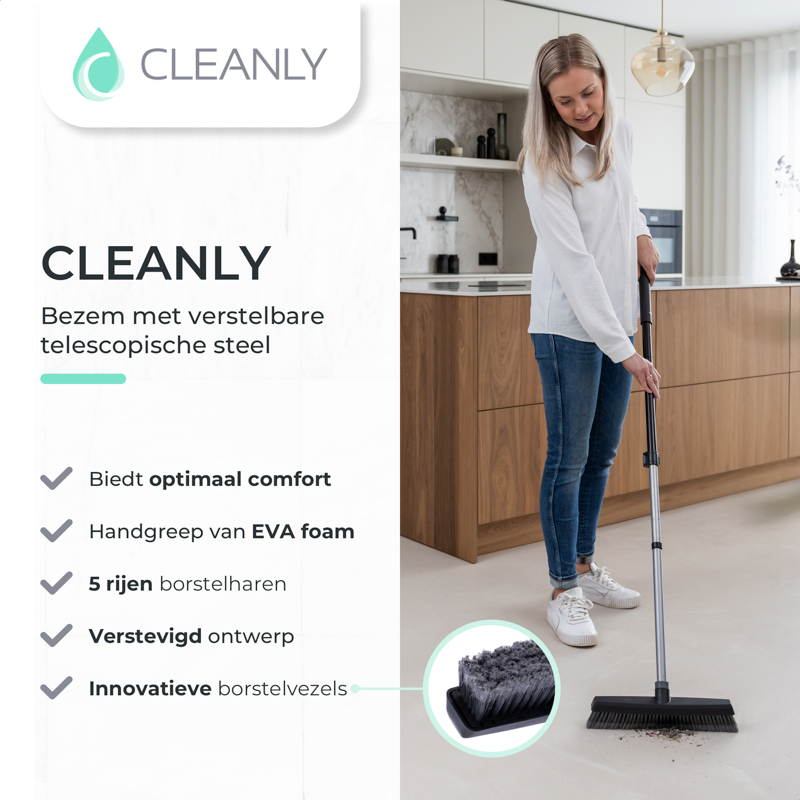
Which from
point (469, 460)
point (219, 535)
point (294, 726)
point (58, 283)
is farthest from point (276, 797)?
point (469, 460)

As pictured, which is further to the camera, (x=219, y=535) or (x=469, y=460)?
(x=469, y=460)

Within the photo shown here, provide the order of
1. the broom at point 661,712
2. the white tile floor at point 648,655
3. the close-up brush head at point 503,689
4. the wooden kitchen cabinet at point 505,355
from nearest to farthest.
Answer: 1. the close-up brush head at point 503,689
2. the white tile floor at point 648,655
3. the broom at point 661,712
4. the wooden kitchen cabinet at point 505,355

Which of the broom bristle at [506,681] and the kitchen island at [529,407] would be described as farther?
the kitchen island at [529,407]

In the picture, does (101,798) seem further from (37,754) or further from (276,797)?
(276,797)

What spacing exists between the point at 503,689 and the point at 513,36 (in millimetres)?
4345

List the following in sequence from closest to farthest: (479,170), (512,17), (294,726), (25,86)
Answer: (25,86) → (294,726) → (512,17) → (479,170)

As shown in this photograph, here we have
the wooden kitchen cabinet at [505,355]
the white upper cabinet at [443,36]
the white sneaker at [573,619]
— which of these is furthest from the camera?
the white upper cabinet at [443,36]

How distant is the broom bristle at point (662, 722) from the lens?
1563mm

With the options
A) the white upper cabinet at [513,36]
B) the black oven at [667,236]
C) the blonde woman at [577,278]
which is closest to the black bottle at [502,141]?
the white upper cabinet at [513,36]

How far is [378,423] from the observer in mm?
961

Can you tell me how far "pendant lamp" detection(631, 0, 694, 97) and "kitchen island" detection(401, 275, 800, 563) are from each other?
72cm

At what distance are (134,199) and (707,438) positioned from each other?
279 cm

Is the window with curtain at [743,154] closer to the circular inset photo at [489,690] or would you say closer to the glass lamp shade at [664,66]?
the glass lamp shade at [664,66]

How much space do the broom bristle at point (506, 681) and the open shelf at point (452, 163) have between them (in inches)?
144
